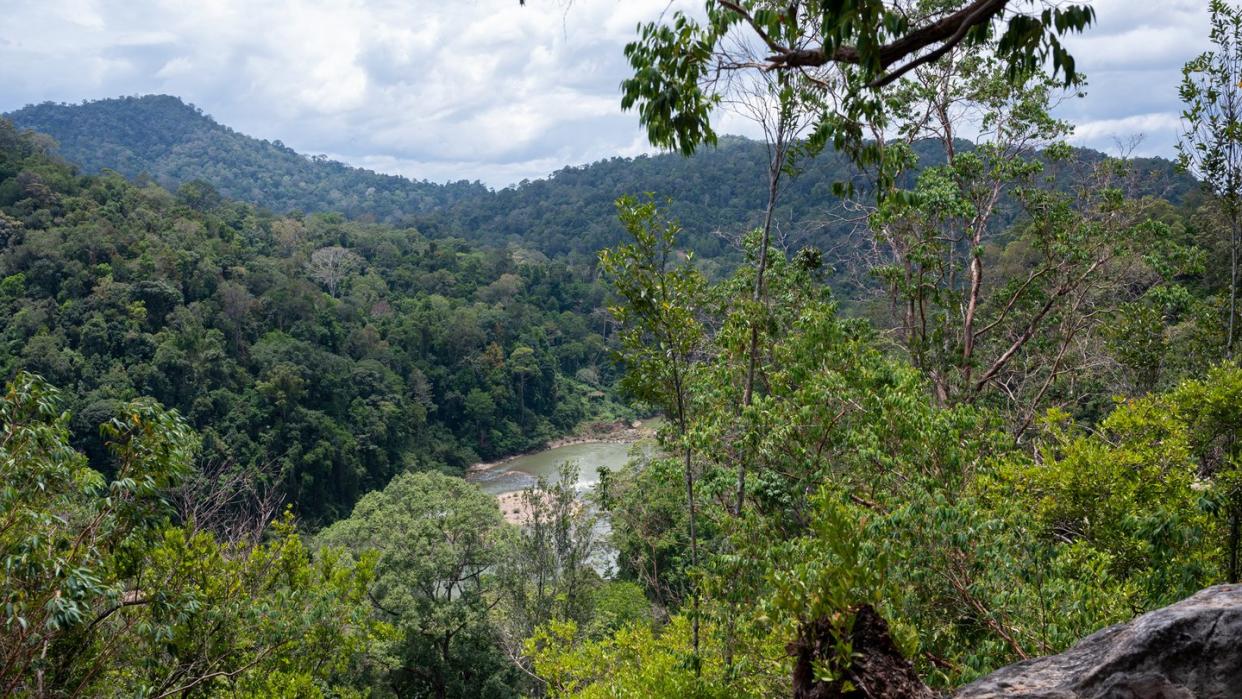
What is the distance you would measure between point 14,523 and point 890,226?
876 cm

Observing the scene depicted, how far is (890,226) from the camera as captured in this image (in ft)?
31.4

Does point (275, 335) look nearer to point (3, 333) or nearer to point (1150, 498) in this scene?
point (3, 333)

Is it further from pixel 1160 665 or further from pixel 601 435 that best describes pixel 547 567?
pixel 601 435

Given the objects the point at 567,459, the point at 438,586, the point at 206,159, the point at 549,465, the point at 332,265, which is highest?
the point at 206,159

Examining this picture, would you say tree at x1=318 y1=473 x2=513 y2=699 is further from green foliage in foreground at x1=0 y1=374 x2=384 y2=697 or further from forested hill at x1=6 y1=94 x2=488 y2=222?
forested hill at x1=6 y1=94 x2=488 y2=222

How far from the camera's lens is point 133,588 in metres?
5.35

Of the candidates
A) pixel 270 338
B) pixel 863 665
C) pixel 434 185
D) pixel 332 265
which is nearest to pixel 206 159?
pixel 434 185

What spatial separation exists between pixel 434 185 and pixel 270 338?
370 ft

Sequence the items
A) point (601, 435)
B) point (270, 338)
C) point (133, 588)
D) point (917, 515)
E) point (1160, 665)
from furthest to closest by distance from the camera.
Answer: point (601, 435) → point (270, 338) → point (133, 588) → point (917, 515) → point (1160, 665)

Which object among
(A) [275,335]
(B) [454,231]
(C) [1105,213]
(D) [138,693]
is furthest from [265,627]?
(B) [454,231]

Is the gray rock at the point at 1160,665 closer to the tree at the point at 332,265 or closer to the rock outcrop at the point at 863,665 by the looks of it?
the rock outcrop at the point at 863,665

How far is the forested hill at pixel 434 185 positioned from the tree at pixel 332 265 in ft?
68.3

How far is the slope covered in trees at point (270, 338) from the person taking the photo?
27750 millimetres

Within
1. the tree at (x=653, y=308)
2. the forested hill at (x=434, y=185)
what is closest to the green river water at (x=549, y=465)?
the forested hill at (x=434, y=185)
